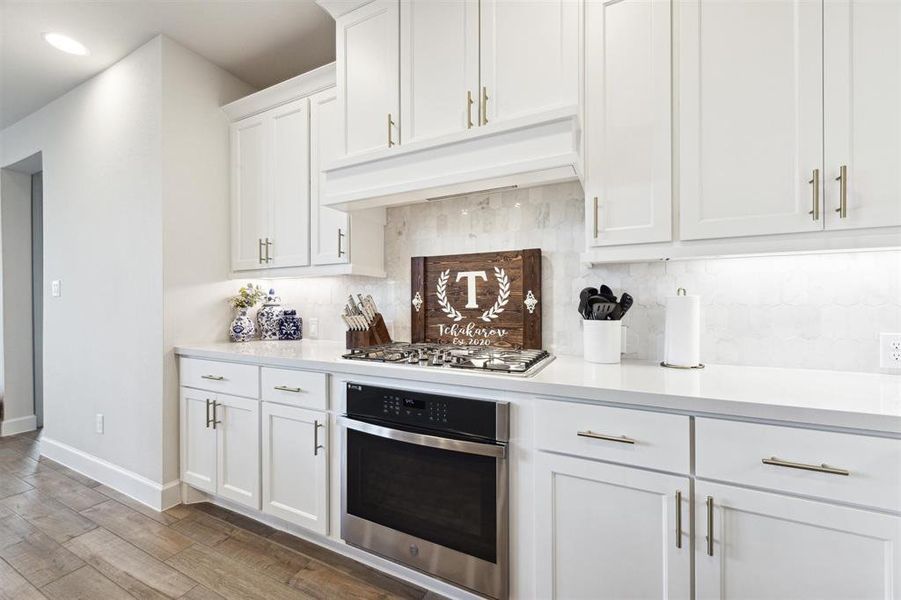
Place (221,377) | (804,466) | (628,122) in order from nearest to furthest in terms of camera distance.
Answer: (804,466) < (628,122) < (221,377)

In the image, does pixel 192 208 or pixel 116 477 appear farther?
pixel 116 477

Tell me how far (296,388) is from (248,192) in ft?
4.88

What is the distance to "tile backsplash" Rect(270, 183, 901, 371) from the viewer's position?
1499mm

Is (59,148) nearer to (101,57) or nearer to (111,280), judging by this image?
(101,57)

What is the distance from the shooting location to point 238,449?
2.20m

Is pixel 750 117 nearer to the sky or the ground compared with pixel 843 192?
nearer to the sky

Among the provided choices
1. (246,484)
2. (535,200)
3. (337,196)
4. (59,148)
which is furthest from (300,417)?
(59,148)

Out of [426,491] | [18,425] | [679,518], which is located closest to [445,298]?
[426,491]

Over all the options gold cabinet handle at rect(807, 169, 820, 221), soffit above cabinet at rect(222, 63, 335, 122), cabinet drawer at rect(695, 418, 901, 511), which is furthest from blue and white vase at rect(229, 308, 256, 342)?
gold cabinet handle at rect(807, 169, 820, 221)

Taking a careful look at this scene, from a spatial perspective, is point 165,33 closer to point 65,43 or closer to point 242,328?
point 65,43

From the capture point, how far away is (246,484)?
7.09 feet

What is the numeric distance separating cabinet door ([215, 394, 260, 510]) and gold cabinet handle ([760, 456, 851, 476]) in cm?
212

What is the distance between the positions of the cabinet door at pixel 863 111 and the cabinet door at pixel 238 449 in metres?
2.53

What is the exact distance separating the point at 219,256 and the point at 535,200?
6.91ft
